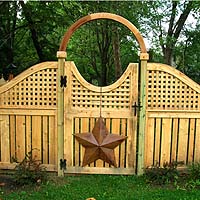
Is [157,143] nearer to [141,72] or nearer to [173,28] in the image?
[141,72]

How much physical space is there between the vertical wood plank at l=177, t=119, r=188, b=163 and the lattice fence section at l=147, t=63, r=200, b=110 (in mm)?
213

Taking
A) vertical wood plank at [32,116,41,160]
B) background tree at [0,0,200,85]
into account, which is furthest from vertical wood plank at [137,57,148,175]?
background tree at [0,0,200,85]

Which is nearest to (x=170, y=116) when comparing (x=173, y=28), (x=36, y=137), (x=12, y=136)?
(x=36, y=137)

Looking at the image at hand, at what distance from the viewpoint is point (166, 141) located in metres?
4.19

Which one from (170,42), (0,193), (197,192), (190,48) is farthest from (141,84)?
(190,48)

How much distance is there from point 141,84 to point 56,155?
4.82 ft

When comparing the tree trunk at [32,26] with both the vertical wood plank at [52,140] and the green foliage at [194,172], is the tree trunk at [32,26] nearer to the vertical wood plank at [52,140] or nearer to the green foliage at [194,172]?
the vertical wood plank at [52,140]

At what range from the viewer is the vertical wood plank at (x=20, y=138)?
165 inches

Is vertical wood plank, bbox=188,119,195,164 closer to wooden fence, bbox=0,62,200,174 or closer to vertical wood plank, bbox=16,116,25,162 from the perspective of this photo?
wooden fence, bbox=0,62,200,174

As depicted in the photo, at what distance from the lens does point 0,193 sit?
3.66 meters

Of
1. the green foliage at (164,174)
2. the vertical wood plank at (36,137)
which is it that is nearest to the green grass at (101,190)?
the green foliage at (164,174)

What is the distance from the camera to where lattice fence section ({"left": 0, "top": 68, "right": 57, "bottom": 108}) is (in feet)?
13.5

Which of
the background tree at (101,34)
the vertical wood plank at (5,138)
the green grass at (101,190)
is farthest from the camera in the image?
the background tree at (101,34)

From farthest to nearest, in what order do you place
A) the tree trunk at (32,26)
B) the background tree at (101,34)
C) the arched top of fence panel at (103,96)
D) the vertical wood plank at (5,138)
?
the tree trunk at (32,26) < the background tree at (101,34) < the vertical wood plank at (5,138) < the arched top of fence panel at (103,96)
